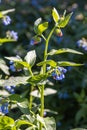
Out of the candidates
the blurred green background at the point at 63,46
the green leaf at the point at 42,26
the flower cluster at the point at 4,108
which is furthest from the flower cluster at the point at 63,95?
the green leaf at the point at 42,26

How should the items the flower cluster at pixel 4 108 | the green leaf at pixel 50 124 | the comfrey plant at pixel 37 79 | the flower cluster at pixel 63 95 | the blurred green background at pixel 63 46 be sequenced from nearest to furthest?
the comfrey plant at pixel 37 79 → the green leaf at pixel 50 124 → the flower cluster at pixel 4 108 → the blurred green background at pixel 63 46 → the flower cluster at pixel 63 95

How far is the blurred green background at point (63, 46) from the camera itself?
161 inches

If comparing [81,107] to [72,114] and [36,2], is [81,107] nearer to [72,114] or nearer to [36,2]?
[72,114]

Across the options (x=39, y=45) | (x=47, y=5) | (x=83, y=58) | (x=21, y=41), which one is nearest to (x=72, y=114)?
(x=83, y=58)

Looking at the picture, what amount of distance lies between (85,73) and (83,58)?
166 millimetres

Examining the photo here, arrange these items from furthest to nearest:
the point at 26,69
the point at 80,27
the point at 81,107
Answer: the point at 80,27 → the point at 81,107 → the point at 26,69

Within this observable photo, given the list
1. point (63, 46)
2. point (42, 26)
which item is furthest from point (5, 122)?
point (63, 46)

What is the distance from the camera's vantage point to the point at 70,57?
4402mm

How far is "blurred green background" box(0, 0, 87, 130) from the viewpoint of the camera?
4.08 m

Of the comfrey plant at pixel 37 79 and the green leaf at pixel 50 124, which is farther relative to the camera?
the green leaf at pixel 50 124

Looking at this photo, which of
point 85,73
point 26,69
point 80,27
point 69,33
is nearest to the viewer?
point 26,69

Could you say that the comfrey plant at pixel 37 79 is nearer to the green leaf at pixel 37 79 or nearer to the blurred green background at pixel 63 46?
the green leaf at pixel 37 79

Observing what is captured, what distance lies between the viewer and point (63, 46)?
15.4 ft

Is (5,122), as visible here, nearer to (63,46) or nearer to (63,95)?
(63,95)
